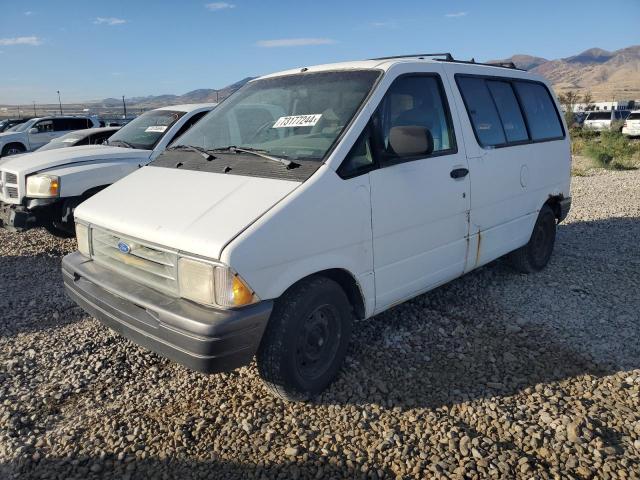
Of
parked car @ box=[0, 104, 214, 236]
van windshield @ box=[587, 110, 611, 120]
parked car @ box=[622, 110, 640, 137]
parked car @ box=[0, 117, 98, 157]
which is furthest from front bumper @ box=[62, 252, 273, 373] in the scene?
van windshield @ box=[587, 110, 611, 120]

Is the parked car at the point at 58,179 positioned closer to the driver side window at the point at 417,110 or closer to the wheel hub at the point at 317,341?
the wheel hub at the point at 317,341

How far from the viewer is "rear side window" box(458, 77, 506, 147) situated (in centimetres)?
410

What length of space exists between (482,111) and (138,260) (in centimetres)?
307

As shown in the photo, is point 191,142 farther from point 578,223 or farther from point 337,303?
point 578,223

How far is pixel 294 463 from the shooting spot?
2.61 metres

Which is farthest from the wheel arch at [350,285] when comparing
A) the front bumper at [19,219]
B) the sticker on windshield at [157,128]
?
the sticker on windshield at [157,128]

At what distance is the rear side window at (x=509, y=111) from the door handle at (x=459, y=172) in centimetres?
94

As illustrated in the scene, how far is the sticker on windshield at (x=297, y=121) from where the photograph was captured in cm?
335

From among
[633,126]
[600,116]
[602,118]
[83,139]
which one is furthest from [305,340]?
[600,116]

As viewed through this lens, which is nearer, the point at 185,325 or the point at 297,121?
the point at 185,325

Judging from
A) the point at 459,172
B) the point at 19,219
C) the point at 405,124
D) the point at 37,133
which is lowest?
the point at 19,219

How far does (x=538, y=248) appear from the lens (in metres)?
5.38

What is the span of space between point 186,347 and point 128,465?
2.30 feet

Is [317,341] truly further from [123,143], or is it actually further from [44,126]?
[44,126]
